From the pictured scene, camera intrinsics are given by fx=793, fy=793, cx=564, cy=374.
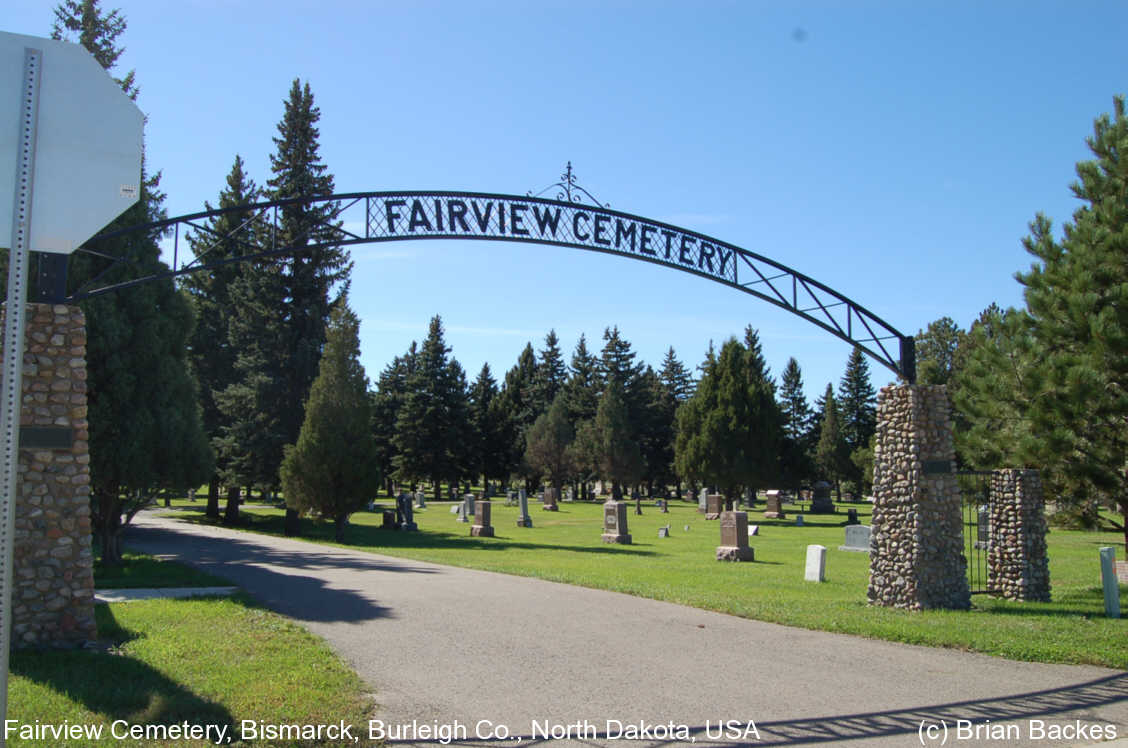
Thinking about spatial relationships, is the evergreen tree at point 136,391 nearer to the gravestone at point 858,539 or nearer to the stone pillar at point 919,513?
the stone pillar at point 919,513

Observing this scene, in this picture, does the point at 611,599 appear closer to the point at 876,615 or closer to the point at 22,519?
the point at 876,615

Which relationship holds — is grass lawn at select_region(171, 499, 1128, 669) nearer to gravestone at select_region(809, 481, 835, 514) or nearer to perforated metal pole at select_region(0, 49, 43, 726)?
perforated metal pole at select_region(0, 49, 43, 726)

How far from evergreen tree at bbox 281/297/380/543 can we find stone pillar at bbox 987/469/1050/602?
18217 mm

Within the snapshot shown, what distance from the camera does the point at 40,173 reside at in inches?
135

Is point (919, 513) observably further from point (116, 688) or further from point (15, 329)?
point (15, 329)

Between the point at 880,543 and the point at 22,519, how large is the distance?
10.9 m

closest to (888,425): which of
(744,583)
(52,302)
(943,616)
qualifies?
(943,616)

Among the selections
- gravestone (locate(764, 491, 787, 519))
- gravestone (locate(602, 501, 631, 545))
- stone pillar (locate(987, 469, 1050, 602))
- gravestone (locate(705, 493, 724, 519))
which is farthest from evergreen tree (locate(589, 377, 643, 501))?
stone pillar (locate(987, 469, 1050, 602))

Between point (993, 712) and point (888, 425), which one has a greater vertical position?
point (888, 425)

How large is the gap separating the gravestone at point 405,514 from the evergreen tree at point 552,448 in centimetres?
2906

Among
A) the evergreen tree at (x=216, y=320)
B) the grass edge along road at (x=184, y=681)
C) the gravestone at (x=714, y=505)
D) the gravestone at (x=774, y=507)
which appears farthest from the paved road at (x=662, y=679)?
the gravestone at (x=774, y=507)

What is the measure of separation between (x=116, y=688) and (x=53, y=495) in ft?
8.94

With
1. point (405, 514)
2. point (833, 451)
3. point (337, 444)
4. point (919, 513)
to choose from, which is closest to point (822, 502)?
point (833, 451)

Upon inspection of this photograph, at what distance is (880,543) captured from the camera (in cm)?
1188
